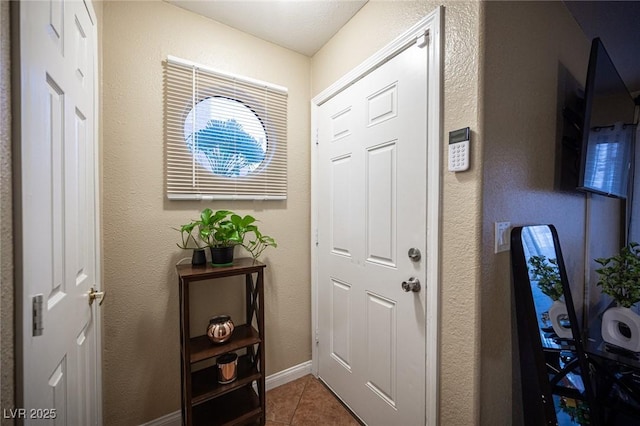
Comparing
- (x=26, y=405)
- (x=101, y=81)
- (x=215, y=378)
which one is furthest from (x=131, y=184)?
(x=215, y=378)

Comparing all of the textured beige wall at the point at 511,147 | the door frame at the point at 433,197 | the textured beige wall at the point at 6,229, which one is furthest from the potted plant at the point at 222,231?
the textured beige wall at the point at 511,147

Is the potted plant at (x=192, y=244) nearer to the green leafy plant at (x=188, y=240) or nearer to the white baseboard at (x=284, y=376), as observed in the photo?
the green leafy plant at (x=188, y=240)

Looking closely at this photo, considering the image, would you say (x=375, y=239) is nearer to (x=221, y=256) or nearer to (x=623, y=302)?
(x=221, y=256)

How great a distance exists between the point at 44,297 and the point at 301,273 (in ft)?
4.78

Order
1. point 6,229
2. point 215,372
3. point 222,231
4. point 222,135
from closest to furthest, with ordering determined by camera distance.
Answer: point 6,229
point 222,231
point 215,372
point 222,135

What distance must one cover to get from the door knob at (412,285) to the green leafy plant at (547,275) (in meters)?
0.52

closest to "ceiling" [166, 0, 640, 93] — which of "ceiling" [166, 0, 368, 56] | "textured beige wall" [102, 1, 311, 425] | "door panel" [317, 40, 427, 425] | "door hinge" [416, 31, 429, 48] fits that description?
"ceiling" [166, 0, 368, 56]

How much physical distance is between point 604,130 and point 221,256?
2.50m

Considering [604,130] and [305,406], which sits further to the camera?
[305,406]

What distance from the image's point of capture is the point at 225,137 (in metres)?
1.63

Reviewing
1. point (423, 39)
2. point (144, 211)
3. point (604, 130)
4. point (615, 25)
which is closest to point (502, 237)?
point (423, 39)

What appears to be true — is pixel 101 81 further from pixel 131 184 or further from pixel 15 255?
pixel 15 255

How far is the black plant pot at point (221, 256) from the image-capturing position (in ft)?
4.60

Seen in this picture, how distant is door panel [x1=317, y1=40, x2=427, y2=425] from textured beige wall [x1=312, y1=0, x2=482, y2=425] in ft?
0.35
